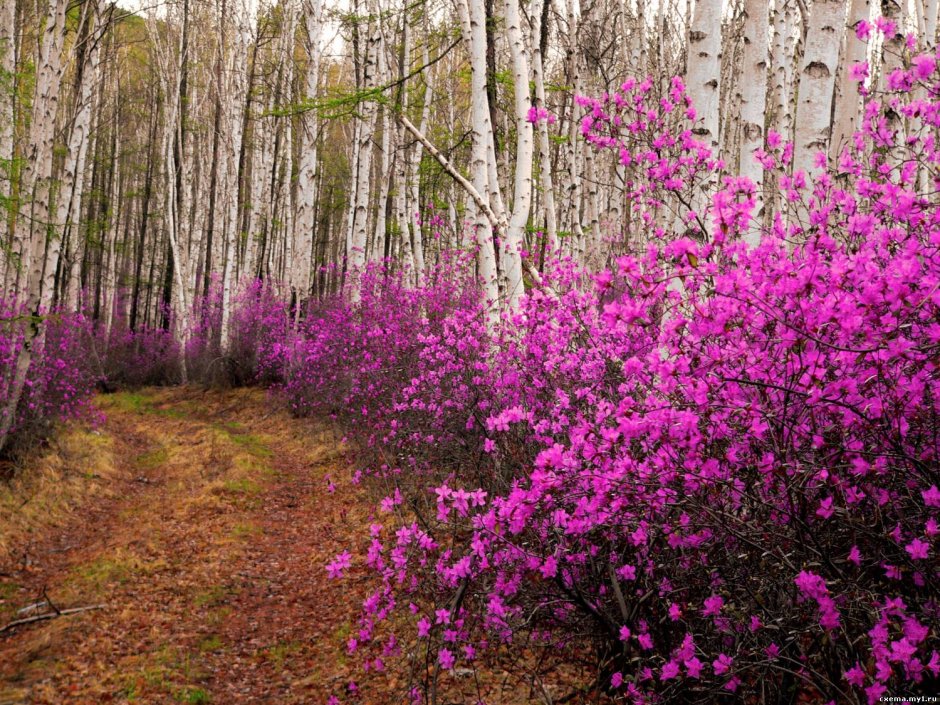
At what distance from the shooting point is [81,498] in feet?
23.5

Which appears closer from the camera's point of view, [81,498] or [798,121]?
[798,121]

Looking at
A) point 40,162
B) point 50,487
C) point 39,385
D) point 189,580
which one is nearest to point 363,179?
point 40,162

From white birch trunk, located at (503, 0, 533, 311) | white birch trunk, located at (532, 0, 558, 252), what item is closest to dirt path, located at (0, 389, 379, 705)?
white birch trunk, located at (503, 0, 533, 311)

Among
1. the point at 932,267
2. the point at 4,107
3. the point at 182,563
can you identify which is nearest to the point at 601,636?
the point at 932,267

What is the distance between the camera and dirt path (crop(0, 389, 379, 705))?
158 inches

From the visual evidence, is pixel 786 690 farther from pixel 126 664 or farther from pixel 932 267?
pixel 126 664

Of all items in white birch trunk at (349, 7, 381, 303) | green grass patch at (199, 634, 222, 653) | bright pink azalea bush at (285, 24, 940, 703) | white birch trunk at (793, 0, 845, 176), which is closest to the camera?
bright pink azalea bush at (285, 24, 940, 703)

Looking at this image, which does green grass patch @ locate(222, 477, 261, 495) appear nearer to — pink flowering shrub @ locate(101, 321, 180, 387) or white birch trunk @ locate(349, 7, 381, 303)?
white birch trunk @ locate(349, 7, 381, 303)

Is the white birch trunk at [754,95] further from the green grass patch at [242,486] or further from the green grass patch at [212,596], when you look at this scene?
the green grass patch at [242,486]

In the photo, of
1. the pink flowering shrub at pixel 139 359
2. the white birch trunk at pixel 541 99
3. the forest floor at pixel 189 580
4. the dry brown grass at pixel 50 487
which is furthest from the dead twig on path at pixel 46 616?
the pink flowering shrub at pixel 139 359

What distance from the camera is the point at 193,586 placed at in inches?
208

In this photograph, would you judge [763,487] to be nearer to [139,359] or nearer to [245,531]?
[245,531]

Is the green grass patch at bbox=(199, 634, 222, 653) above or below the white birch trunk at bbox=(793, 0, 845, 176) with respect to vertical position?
below

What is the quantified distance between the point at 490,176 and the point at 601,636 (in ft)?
18.4
